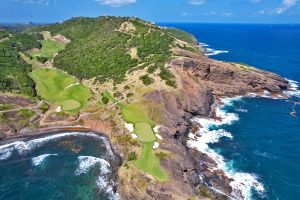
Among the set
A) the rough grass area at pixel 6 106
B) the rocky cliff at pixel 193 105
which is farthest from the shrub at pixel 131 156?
the rough grass area at pixel 6 106

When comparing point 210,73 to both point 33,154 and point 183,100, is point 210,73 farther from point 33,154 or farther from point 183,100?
point 33,154

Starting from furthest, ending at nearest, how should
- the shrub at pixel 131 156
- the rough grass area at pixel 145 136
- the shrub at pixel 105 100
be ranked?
the shrub at pixel 105 100 → the shrub at pixel 131 156 → the rough grass area at pixel 145 136

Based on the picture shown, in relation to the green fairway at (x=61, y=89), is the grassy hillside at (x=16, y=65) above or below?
above

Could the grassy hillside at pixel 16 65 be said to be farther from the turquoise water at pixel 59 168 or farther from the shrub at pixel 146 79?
the shrub at pixel 146 79

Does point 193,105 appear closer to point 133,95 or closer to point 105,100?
point 133,95

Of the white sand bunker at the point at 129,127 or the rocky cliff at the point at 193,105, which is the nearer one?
the rocky cliff at the point at 193,105

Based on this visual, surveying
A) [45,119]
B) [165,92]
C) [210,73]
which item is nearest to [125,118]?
[165,92]

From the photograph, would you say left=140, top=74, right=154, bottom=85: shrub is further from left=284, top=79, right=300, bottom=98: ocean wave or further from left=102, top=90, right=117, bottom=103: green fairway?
left=284, top=79, right=300, bottom=98: ocean wave

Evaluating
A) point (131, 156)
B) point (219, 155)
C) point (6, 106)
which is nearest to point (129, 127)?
point (131, 156)
